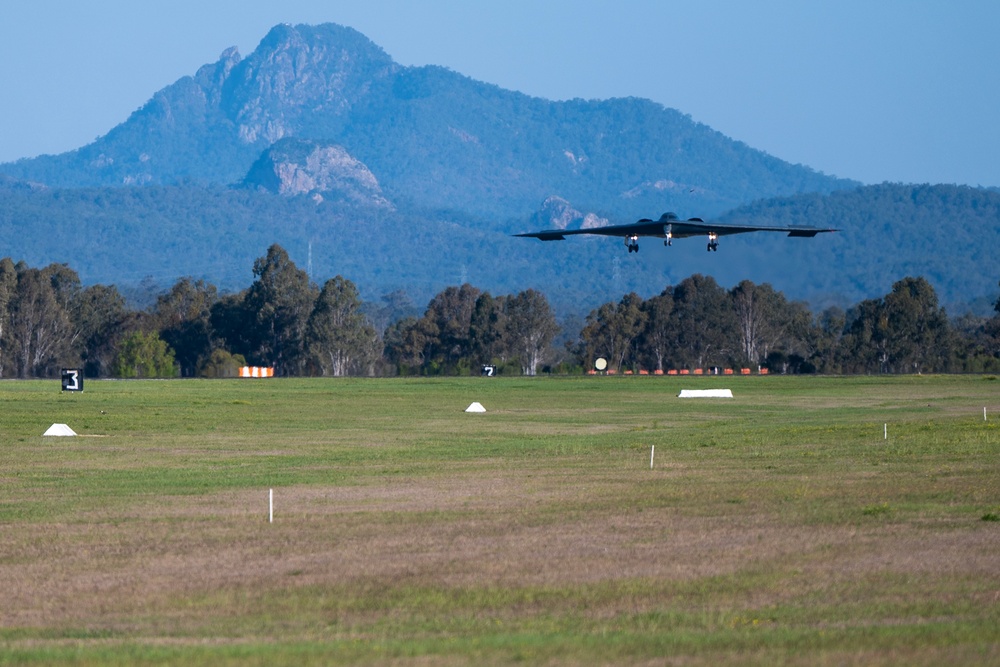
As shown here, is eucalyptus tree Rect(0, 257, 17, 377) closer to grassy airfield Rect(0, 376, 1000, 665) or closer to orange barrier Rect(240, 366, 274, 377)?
orange barrier Rect(240, 366, 274, 377)

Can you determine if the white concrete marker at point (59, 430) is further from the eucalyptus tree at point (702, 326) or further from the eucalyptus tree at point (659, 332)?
the eucalyptus tree at point (702, 326)

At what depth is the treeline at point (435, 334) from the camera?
172 m

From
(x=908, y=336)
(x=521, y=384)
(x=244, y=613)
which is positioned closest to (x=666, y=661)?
(x=244, y=613)

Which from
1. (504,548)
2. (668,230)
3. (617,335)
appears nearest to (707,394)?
(668,230)

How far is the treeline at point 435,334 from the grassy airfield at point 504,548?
4600 inches

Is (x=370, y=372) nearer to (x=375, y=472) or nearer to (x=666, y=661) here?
(x=375, y=472)

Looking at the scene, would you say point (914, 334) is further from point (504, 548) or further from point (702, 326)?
point (504, 548)

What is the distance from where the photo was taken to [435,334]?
191m

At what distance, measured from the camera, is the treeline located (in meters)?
172

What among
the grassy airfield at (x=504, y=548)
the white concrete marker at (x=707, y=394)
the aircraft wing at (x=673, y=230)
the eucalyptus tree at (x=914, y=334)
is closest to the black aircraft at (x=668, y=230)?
the aircraft wing at (x=673, y=230)

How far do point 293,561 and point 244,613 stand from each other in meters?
4.58

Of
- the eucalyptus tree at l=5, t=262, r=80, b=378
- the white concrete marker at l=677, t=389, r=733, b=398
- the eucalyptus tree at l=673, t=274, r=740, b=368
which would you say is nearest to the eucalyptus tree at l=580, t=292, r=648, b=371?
the eucalyptus tree at l=673, t=274, r=740, b=368

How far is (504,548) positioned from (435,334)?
165 meters

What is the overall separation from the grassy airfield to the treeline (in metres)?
117
